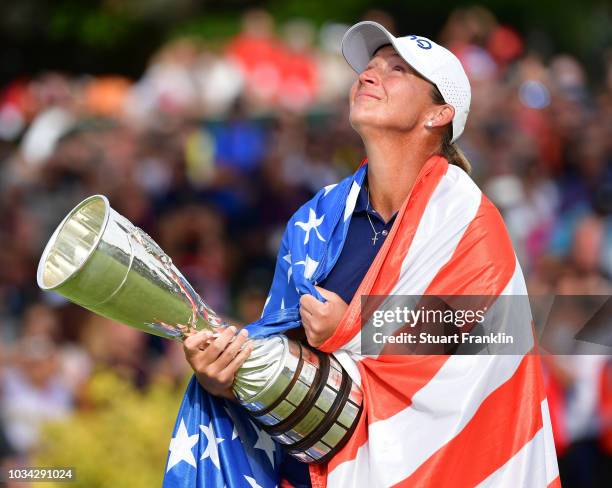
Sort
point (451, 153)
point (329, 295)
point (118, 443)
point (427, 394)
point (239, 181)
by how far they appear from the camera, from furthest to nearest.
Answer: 1. point (239, 181)
2. point (118, 443)
3. point (451, 153)
4. point (329, 295)
5. point (427, 394)

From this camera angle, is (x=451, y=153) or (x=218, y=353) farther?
(x=451, y=153)

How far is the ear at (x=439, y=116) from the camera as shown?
3.77 meters

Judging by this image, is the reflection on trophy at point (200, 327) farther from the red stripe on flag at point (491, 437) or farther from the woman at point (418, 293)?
the red stripe on flag at point (491, 437)

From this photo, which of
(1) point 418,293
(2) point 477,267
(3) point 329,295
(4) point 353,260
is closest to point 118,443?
(4) point 353,260

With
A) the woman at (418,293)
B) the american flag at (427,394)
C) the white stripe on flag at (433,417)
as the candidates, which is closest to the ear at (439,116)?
the woman at (418,293)

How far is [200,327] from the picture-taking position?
11.4 feet

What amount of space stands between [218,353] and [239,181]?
5850 millimetres

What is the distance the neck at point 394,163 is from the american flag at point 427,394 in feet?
0.25

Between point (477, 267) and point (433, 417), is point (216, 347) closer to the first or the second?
point (433, 417)

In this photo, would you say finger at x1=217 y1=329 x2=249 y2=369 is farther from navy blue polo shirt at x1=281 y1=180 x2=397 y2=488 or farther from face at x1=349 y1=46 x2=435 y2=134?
face at x1=349 y1=46 x2=435 y2=134

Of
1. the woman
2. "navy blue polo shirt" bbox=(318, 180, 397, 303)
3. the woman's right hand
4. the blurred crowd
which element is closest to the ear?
the woman

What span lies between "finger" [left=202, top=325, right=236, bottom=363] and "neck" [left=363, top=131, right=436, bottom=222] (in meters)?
0.68

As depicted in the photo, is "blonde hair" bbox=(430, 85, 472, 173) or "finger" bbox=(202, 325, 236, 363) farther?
"blonde hair" bbox=(430, 85, 472, 173)

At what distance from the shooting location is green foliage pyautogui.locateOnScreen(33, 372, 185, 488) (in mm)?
5785
